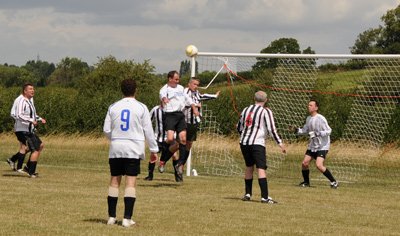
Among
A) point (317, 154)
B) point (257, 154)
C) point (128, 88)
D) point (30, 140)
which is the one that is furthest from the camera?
point (317, 154)

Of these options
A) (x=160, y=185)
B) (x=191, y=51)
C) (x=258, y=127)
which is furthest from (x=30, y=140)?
(x=258, y=127)

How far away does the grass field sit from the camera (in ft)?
34.9

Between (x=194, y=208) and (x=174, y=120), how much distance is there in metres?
4.12

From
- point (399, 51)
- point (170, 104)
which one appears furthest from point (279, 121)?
point (399, 51)

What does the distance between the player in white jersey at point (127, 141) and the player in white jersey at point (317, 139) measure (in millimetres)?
7349

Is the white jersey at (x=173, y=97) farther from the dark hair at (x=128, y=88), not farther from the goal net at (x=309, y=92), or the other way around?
the dark hair at (x=128, y=88)

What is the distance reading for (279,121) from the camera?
2128 cm

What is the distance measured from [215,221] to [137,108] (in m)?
1.93

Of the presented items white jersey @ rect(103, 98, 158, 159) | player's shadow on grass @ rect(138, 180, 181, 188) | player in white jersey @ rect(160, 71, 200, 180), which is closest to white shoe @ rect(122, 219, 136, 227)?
white jersey @ rect(103, 98, 158, 159)

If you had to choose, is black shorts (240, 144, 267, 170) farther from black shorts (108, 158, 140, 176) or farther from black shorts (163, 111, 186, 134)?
black shorts (108, 158, 140, 176)

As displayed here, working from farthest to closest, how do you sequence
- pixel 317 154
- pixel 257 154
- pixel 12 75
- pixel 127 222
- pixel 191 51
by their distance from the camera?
1. pixel 12 75
2. pixel 191 51
3. pixel 317 154
4. pixel 257 154
5. pixel 127 222

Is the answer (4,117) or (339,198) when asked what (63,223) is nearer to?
(339,198)

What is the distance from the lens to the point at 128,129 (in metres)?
10.7

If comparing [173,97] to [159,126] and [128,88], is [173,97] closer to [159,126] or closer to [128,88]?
[159,126]
